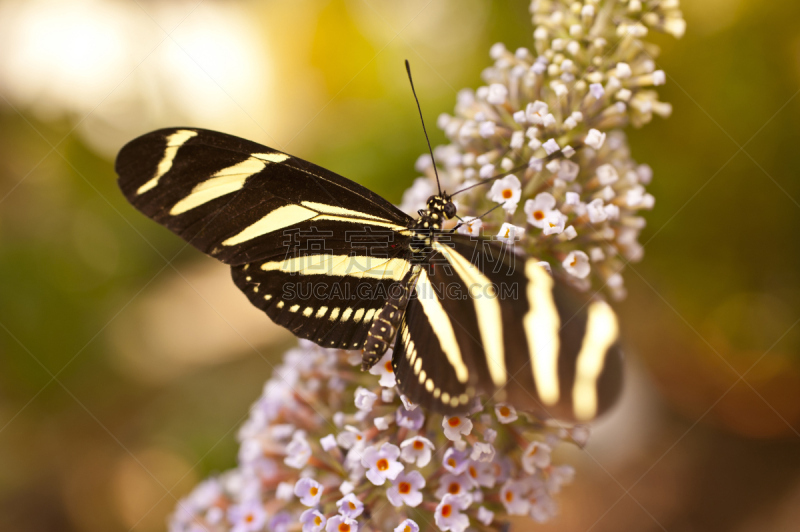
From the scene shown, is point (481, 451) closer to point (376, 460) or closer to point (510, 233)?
point (376, 460)

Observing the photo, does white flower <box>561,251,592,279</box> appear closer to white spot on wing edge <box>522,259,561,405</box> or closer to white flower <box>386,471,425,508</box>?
white spot on wing edge <box>522,259,561,405</box>

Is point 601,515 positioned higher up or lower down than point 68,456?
higher up

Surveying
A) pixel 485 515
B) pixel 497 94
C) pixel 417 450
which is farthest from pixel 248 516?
pixel 497 94

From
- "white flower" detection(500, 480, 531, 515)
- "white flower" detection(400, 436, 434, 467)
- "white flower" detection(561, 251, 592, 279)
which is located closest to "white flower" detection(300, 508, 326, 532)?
"white flower" detection(400, 436, 434, 467)

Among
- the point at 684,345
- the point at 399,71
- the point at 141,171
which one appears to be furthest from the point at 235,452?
the point at 684,345

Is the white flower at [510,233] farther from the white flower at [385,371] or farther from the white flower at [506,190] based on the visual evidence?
the white flower at [385,371]

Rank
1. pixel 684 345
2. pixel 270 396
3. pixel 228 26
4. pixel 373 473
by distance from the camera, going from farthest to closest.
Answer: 1. pixel 228 26
2. pixel 684 345
3. pixel 270 396
4. pixel 373 473

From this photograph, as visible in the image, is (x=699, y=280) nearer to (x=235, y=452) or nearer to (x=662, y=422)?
(x=662, y=422)
